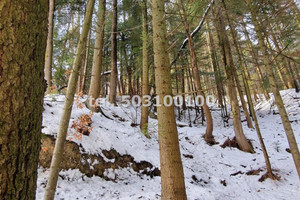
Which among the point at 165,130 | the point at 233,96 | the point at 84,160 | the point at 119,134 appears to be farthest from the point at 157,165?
the point at 233,96

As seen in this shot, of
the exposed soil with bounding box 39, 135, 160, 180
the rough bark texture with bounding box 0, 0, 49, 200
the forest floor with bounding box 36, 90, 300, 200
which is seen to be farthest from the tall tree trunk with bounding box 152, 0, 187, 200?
the exposed soil with bounding box 39, 135, 160, 180

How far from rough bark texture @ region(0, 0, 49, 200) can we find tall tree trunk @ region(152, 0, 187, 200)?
1.94 m

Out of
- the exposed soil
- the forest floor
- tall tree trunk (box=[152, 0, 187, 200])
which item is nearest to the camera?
tall tree trunk (box=[152, 0, 187, 200])

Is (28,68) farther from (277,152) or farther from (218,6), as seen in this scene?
(277,152)

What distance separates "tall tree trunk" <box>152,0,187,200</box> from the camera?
252 centimetres

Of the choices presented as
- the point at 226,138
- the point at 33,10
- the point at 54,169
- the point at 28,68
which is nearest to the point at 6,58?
the point at 28,68

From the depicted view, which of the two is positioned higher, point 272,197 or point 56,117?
point 56,117

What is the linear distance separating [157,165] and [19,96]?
16.7 feet

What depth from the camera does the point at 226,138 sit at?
26.4ft

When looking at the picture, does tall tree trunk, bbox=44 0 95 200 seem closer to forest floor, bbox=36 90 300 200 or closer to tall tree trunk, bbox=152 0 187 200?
forest floor, bbox=36 90 300 200

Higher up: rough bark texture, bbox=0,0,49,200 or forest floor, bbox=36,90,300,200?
rough bark texture, bbox=0,0,49,200

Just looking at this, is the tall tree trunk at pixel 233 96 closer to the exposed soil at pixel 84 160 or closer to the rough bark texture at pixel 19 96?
the exposed soil at pixel 84 160

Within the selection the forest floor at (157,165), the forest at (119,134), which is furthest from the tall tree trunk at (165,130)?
the forest floor at (157,165)

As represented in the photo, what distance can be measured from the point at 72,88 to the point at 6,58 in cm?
229
